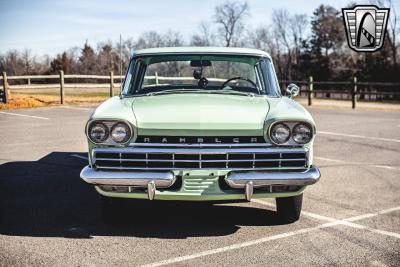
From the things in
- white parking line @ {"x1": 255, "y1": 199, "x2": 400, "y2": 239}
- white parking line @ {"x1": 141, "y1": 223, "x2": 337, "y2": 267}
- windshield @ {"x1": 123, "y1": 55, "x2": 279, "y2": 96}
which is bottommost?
white parking line @ {"x1": 255, "y1": 199, "x2": 400, "y2": 239}

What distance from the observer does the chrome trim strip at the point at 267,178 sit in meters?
3.61

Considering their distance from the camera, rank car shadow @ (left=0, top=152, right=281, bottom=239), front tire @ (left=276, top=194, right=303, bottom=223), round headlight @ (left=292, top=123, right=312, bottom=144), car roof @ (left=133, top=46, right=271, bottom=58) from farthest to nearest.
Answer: car roof @ (left=133, top=46, right=271, bottom=58) < front tire @ (left=276, top=194, right=303, bottom=223) < car shadow @ (left=0, top=152, right=281, bottom=239) < round headlight @ (left=292, top=123, right=312, bottom=144)

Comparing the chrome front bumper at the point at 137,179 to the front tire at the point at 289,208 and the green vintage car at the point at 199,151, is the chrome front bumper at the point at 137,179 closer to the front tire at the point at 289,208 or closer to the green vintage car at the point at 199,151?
the green vintage car at the point at 199,151

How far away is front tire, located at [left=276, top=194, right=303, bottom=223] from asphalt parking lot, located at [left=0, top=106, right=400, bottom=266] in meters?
0.10

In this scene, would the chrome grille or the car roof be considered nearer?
the chrome grille

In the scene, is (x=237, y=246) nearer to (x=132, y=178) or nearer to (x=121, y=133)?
(x=132, y=178)

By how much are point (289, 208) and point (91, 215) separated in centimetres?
184

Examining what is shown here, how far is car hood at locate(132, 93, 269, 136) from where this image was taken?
11.9 ft

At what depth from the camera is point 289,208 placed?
4.19m

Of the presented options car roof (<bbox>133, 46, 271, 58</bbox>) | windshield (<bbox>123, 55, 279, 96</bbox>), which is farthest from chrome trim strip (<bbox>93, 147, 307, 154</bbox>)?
car roof (<bbox>133, 46, 271, 58</bbox>)

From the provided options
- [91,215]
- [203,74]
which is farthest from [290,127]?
[91,215]

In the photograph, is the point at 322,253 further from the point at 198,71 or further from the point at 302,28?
the point at 302,28

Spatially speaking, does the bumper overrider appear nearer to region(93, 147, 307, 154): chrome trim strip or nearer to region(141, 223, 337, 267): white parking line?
region(93, 147, 307, 154): chrome trim strip

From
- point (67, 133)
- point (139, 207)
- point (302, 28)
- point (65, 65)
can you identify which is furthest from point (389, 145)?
point (302, 28)
